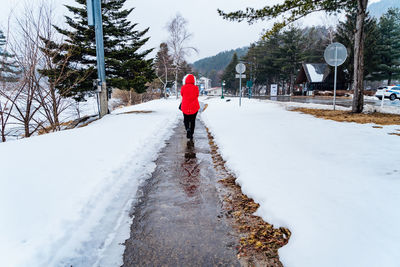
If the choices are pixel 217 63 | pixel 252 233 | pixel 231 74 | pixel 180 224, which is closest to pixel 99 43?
pixel 180 224

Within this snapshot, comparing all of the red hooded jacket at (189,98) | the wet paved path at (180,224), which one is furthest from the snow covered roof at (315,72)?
the wet paved path at (180,224)

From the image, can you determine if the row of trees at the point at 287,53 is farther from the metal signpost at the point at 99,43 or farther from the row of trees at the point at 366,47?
the metal signpost at the point at 99,43

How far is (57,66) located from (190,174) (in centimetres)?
1041

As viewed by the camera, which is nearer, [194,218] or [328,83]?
[194,218]

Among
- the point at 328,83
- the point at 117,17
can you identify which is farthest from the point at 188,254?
the point at 328,83

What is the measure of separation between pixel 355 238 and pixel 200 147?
465cm

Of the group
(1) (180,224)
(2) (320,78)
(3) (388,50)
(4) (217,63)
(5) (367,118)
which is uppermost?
(4) (217,63)

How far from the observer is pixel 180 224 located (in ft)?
8.96

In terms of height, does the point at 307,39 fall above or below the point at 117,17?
above

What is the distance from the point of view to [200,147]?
21.0 ft

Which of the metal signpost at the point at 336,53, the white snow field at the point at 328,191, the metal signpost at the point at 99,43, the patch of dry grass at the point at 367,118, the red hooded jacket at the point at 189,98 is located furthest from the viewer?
the metal signpost at the point at 99,43

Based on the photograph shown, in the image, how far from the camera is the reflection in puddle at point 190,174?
3699mm

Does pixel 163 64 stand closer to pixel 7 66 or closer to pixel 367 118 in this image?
pixel 7 66

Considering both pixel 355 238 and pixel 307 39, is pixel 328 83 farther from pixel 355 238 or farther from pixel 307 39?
pixel 355 238
